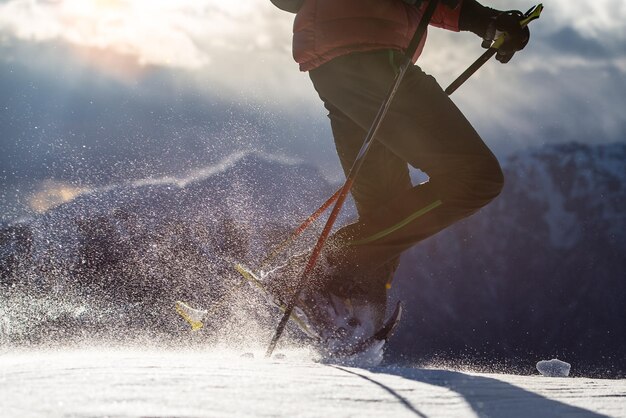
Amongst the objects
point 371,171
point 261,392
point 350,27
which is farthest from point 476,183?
point 261,392

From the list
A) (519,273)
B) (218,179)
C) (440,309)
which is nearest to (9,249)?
(218,179)

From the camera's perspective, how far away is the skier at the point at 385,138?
7.99 feet

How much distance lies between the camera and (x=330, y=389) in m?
1.33

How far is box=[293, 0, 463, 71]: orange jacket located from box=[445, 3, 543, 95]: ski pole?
0.55 metres

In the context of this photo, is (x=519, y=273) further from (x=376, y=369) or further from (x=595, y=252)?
(x=376, y=369)

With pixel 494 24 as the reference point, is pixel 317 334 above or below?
below

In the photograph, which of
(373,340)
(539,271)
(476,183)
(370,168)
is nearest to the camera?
(476,183)

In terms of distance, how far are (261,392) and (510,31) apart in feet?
8.01

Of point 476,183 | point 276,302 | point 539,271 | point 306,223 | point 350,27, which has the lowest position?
A: point 276,302

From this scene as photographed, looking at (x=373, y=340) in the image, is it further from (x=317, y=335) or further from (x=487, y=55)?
(x=487, y=55)

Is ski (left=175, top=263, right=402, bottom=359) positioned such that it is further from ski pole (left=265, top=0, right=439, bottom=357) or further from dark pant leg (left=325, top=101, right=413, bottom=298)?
dark pant leg (left=325, top=101, right=413, bottom=298)

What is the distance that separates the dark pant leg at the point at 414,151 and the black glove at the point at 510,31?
60 centimetres

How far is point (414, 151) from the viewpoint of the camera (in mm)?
2498

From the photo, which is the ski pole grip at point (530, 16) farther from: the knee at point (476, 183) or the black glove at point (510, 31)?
the knee at point (476, 183)
